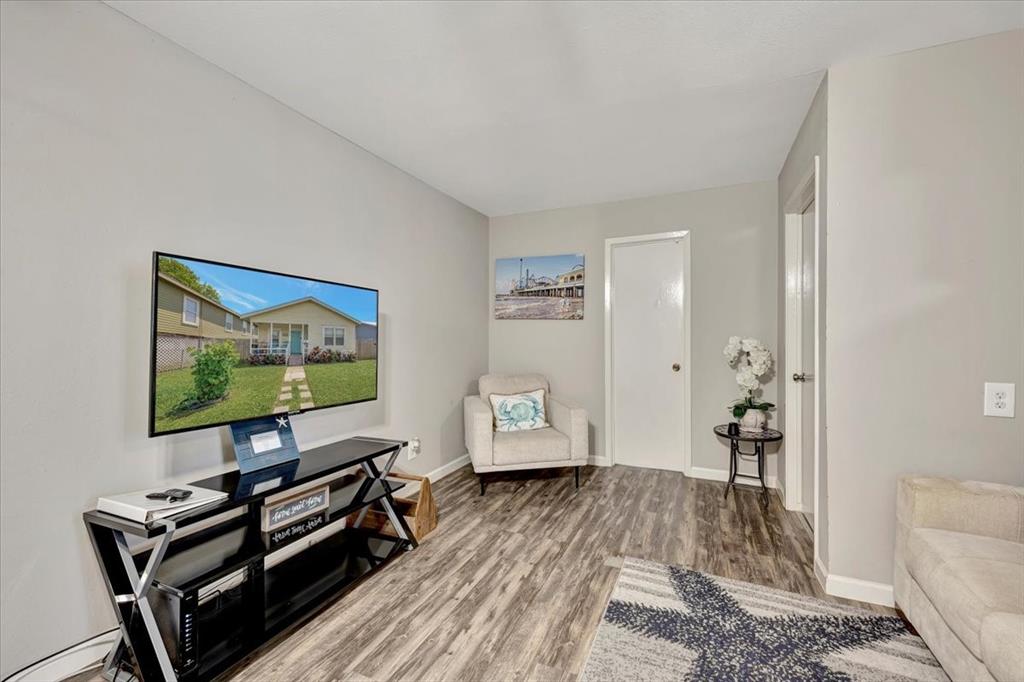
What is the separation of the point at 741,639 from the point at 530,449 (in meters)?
1.74

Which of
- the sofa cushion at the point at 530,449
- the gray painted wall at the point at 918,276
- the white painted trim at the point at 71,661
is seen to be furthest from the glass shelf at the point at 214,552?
the gray painted wall at the point at 918,276

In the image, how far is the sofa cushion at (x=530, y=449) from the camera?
10.6 feet

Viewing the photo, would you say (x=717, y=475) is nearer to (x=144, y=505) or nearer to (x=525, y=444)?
(x=525, y=444)

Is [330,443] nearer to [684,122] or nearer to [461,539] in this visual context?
[461,539]

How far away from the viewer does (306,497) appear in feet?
6.59

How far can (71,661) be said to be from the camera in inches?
59.4

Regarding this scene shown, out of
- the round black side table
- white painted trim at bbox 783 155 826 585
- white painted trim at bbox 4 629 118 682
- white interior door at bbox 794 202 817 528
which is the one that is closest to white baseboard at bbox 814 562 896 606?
white interior door at bbox 794 202 817 528

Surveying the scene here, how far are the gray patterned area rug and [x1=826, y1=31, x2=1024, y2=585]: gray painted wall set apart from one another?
0.31 metres

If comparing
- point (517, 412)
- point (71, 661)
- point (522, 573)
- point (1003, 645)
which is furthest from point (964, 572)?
point (71, 661)

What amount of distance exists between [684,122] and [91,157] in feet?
9.14

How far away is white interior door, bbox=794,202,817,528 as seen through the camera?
103 inches

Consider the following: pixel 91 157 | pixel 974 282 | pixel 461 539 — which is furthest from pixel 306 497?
pixel 974 282

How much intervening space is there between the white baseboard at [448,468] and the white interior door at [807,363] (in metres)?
2.60

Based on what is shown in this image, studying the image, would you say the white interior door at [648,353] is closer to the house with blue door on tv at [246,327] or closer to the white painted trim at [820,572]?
the white painted trim at [820,572]
